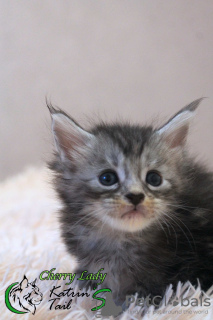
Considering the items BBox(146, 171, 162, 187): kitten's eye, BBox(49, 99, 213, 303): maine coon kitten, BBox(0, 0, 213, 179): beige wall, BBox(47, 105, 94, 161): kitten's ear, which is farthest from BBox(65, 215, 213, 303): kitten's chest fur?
BBox(0, 0, 213, 179): beige wall

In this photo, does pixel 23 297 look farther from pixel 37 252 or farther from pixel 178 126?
pixel 178 126

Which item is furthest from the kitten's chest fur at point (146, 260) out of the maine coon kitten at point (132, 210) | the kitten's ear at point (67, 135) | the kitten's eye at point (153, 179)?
the kitten's ear at point (67, 135)

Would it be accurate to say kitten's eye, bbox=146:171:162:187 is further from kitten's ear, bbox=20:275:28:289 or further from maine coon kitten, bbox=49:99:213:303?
kitten's ear, bbox=20:275:28:289

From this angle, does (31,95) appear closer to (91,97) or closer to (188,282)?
(91,97)

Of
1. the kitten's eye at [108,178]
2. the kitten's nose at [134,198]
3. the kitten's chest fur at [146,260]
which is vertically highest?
the kitten's eye at [108,178]

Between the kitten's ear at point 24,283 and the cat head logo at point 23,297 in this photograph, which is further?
the kitten's ear at point 24,283

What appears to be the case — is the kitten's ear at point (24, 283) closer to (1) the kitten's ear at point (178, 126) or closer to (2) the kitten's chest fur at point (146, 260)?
(2) the kitten's chest fur at point (146, 260)

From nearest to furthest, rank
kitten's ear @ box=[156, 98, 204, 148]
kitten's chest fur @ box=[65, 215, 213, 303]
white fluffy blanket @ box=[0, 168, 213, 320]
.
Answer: white fluffy blanket @ box=[0, 168, 213, 320] < kitten's chest fur @ box=[65, 215, 213, 303] < kitten's ear @ box=[156, 98, 204, 148]

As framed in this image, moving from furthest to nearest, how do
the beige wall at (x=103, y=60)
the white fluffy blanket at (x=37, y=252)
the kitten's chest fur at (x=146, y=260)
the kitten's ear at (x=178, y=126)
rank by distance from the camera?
the beige wall at (x=103, y=60) → the kitten's ear at (x=178, y=126) → the kitten's chest fur at (x=146, y=260) → the white fluffy blanket at (x=37, y=252)
